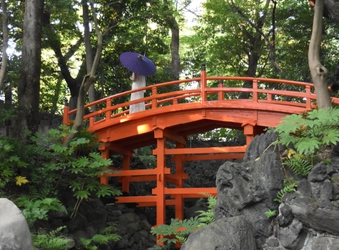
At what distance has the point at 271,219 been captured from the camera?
7762 millimetres

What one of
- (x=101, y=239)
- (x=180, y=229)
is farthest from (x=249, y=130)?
(x=101, y=239)

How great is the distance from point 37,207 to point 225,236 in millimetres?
4688

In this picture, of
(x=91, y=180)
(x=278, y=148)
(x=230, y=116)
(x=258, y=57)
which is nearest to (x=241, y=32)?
(x=258, y=57)

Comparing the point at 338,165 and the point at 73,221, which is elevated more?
the point at 338,165

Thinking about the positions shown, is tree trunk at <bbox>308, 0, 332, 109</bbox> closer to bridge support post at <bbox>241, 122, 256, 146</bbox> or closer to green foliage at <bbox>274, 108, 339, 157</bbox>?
green foliage at <bbox>274, 108, 339, 157</bbox>

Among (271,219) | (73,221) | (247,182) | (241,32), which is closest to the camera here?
(271,219)

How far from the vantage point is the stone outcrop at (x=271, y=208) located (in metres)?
7.11

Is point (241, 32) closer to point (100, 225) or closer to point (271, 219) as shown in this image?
point (100, 225)

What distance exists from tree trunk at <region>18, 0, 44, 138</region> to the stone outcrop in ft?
21.6

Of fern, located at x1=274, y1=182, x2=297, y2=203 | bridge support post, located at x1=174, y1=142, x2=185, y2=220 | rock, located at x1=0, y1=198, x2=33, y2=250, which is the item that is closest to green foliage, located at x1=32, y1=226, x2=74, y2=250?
rock, located at x1=0, y1=198, x2=33, y2=250

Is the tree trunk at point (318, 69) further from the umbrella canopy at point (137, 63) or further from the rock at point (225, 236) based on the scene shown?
the umbrella canopy at point (137, 63)

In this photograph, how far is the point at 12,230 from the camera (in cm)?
649

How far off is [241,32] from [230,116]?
24.7 feet

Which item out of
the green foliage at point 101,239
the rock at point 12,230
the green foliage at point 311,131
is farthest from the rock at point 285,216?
the green foliage at point 101,239
